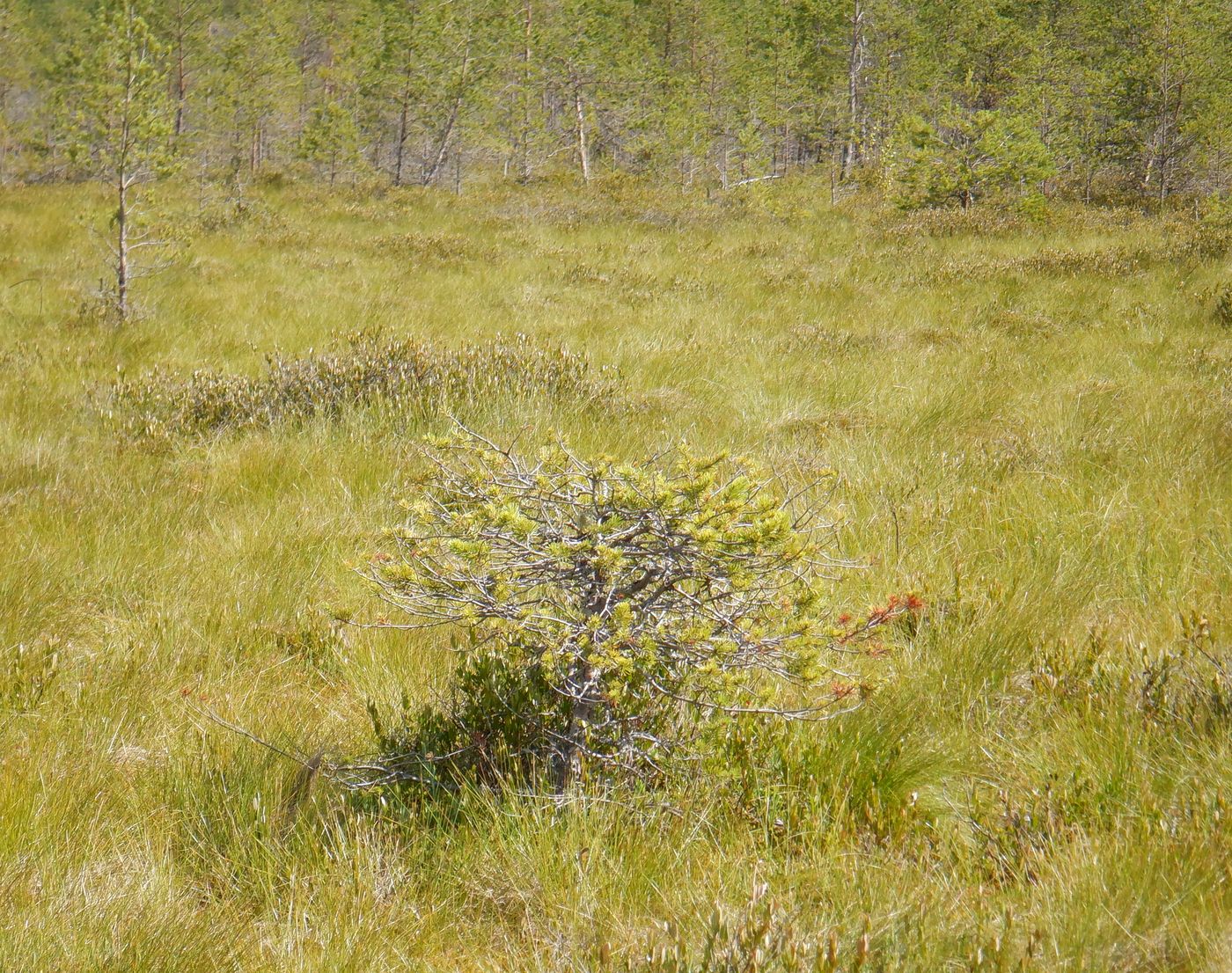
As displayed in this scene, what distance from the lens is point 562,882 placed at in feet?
6.40

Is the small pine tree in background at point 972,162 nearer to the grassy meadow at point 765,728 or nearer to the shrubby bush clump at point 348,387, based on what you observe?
the grassy meadow at point 765,728

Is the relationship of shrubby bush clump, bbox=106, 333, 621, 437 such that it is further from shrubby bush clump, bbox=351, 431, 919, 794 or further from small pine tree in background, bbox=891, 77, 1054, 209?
small pine tree in background, bbox=891, 77, 1054, 209

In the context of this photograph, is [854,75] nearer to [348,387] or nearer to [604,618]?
[348,387]

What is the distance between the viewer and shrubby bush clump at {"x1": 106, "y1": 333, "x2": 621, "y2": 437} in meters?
5.89

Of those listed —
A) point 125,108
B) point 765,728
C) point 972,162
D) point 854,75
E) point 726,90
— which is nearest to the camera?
point 765,728

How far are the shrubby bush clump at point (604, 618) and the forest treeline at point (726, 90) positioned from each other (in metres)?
17.7

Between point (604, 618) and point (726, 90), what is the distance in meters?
32.7

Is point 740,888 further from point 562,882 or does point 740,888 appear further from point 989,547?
point 989,547

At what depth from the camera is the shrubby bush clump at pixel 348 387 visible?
5887 mm

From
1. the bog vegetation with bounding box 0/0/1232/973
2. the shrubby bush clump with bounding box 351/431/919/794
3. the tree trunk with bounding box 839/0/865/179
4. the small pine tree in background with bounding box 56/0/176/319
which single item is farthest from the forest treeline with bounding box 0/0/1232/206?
the shrubby bush clump with bounding box 351/431/919/794

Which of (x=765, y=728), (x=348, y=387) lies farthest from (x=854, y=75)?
(x=765, y=728)

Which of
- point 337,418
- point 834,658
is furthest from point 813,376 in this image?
point 834,658

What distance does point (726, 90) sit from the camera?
103 ft

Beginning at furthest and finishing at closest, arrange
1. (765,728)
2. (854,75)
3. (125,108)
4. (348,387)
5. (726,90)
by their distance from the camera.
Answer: (726,90) → (854,75) → (125,108) → (348,387) → (765,728)
